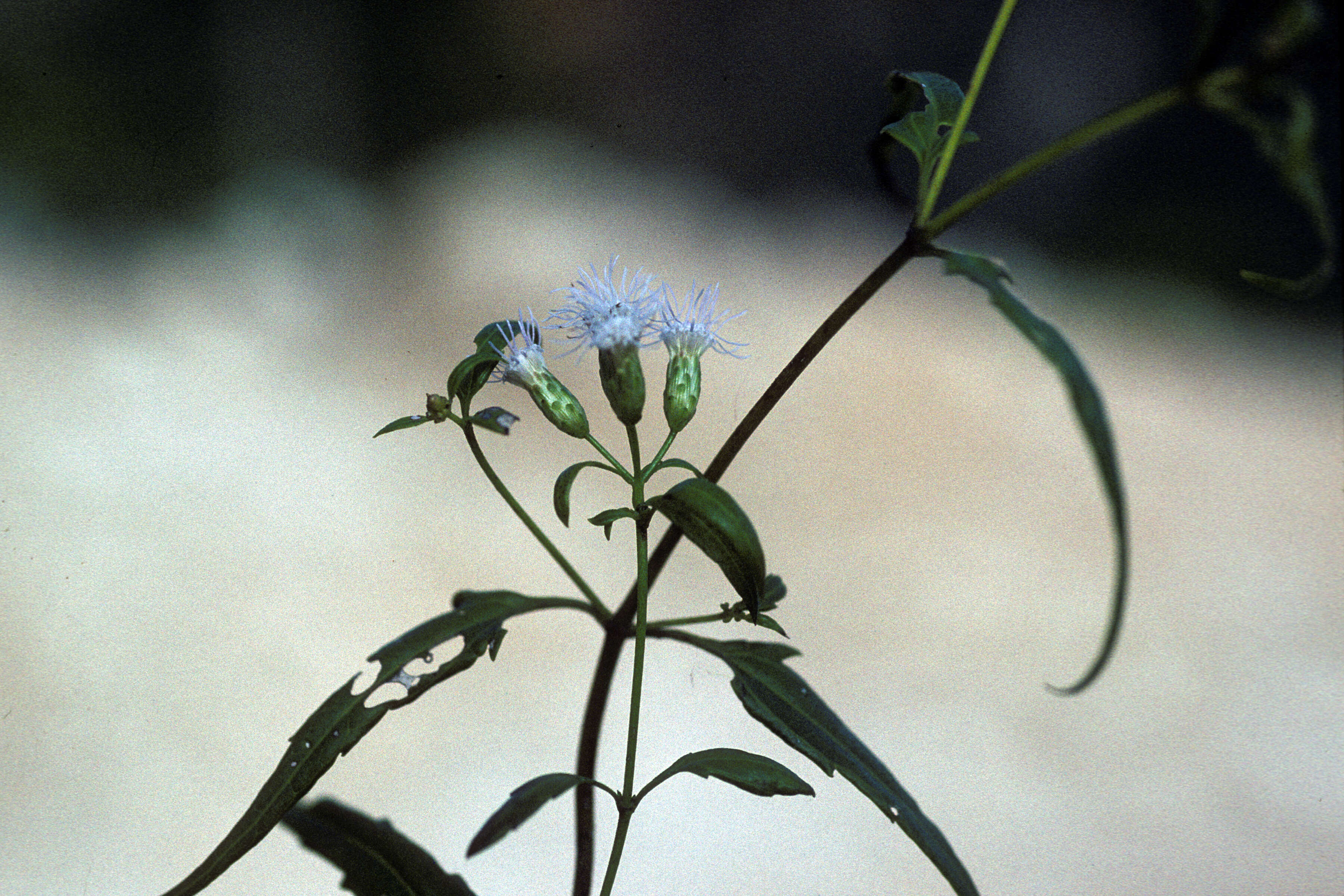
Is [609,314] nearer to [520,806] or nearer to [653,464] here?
[653,464]

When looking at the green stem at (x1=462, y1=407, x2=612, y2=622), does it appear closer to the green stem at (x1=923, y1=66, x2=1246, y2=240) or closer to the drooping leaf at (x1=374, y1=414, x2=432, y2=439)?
the drooping leaf at (x1=374, y1=414, x2=432, y2=439)

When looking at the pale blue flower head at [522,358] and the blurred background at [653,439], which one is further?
the blurred background at [653,439]

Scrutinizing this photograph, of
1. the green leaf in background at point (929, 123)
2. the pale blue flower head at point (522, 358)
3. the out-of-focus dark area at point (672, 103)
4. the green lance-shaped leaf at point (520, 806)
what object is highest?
the out-of-focus dark area at point (672, 103)

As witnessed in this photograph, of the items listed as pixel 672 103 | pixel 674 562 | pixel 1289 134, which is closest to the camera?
pixel 1289 134

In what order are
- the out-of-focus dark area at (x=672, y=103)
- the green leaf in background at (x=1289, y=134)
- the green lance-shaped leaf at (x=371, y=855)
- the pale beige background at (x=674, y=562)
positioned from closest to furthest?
1. the green leaf in background at (x=1289, y=134)
2. the green lance-shaped leaf at (x=371, y=855)
3. the pale beige background at (x=674, y=562)
4. the out-of-focus dark area at (x=672, y=103)

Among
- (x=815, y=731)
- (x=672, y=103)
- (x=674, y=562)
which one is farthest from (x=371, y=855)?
(x=672, y=103)

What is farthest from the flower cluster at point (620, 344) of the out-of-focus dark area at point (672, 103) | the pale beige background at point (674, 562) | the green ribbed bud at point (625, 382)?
the out-of-focus dark area at point (672, 103)

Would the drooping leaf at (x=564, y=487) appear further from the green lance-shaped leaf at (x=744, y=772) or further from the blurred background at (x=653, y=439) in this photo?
the blurred background at (x=653, y=439)
